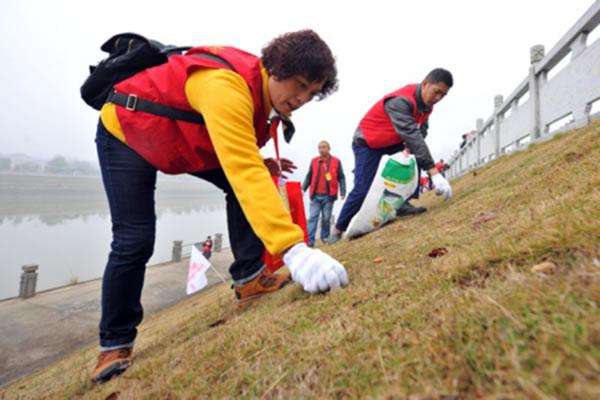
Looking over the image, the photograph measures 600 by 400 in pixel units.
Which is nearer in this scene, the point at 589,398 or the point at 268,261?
the point at 589,398

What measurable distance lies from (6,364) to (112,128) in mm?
6927

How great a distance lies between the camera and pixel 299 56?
1691 millimetres

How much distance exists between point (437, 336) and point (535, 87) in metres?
8.04

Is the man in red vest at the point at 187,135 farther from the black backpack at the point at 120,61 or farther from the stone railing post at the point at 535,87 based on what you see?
the stone railing post at the point at 535,87

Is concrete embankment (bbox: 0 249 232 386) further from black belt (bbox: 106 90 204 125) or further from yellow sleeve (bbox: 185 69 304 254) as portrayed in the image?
yellow sleeve (bbox: 185 69 304 254)

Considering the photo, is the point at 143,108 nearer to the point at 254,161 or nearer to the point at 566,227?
the point at 254,161

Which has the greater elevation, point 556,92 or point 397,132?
point 556,92

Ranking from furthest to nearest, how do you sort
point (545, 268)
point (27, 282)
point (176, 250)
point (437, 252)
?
point (176, 250), point (27, 282), point (437, 252), point (545, 268)

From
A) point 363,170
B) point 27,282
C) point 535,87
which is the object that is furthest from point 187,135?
point 27,282

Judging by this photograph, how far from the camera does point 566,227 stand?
102 cm

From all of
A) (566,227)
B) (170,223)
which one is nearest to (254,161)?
(566,227)

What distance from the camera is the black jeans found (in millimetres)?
1782

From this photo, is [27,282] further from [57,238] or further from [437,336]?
[57,238]

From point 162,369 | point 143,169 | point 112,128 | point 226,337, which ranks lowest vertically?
point 162,369
